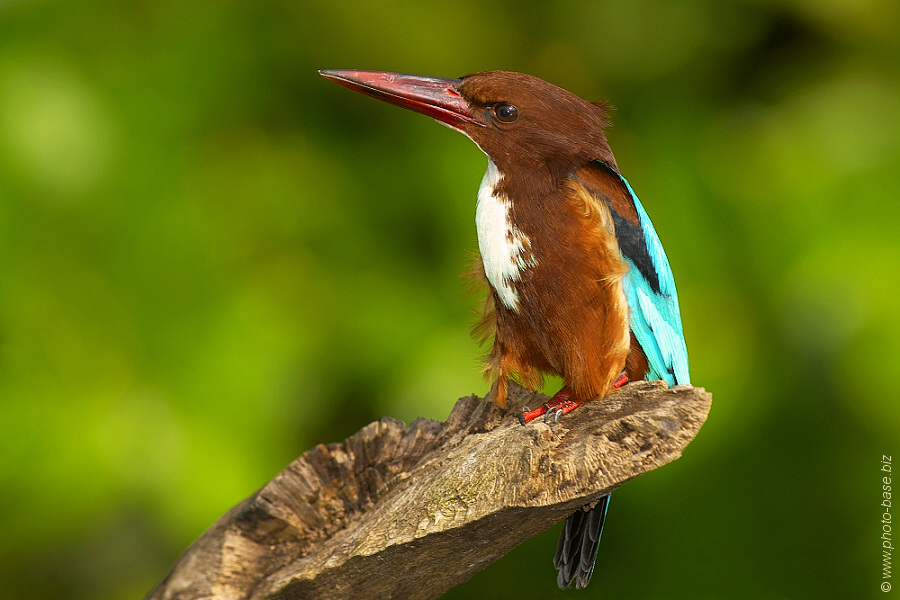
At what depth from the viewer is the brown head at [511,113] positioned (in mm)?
2176

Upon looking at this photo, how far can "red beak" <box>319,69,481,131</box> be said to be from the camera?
226 centimetres

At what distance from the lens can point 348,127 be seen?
356 centimetres

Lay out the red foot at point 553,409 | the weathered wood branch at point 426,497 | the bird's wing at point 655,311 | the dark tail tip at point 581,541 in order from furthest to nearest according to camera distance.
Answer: the dark tail tip at point 581,541
the bird's wing at point 655,311
the red foot at point 553,409
the weathered wood branch at point 426,497

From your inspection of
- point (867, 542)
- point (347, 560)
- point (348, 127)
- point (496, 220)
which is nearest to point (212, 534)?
point (347, 560)

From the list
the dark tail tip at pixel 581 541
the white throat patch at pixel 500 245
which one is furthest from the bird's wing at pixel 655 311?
the dark tail tip at pixel 581 541

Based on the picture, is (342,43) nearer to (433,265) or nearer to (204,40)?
(204,40)

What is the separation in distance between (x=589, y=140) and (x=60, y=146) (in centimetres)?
197

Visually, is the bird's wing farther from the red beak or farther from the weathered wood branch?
the red beak

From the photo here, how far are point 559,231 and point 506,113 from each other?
32 cm

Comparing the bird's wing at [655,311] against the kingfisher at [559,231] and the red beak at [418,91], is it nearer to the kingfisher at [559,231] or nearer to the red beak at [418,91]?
the kingfisher at [559,231]

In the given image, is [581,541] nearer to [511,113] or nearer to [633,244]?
[633,244]

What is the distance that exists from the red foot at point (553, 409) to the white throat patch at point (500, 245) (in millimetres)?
254

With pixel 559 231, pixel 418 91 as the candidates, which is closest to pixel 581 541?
pixel 559 231

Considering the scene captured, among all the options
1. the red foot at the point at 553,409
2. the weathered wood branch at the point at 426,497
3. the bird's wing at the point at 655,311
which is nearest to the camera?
the weathered wood branch at the point at 426,497
